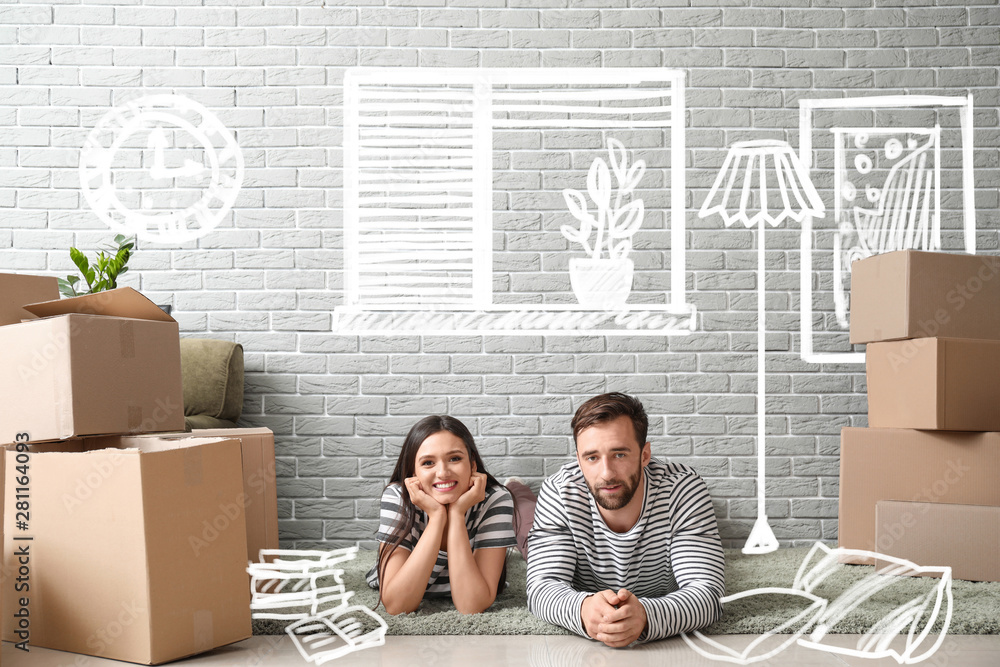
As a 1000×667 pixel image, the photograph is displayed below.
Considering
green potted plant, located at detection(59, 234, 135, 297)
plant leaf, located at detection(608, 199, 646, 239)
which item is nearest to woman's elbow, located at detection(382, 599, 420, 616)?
green potted plant, located at detection(59, 234, 135, 297)

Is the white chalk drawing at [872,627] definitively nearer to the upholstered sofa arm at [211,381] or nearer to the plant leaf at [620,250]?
the plant leaf at [620,250]

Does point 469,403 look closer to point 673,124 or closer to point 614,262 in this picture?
point 614,262

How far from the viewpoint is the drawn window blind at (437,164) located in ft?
8.82

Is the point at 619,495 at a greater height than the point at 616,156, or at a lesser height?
lesser

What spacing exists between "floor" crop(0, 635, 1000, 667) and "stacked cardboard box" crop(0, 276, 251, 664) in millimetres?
33

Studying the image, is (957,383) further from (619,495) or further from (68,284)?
(68,284)

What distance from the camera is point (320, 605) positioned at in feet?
→ 6.06

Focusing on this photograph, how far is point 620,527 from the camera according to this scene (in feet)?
5.77

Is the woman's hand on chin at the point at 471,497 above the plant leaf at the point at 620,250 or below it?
below

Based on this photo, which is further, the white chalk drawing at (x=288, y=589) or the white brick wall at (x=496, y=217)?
the white brick wall at (x=496, y=217)

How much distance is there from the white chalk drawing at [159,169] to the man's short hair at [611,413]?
1.65m

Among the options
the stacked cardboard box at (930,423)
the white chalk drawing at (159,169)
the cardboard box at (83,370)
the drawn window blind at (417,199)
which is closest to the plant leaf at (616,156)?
the drawn window blind at (417,199)

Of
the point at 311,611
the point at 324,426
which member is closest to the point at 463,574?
the point at 311,611

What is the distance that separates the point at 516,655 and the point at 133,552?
791 mm
